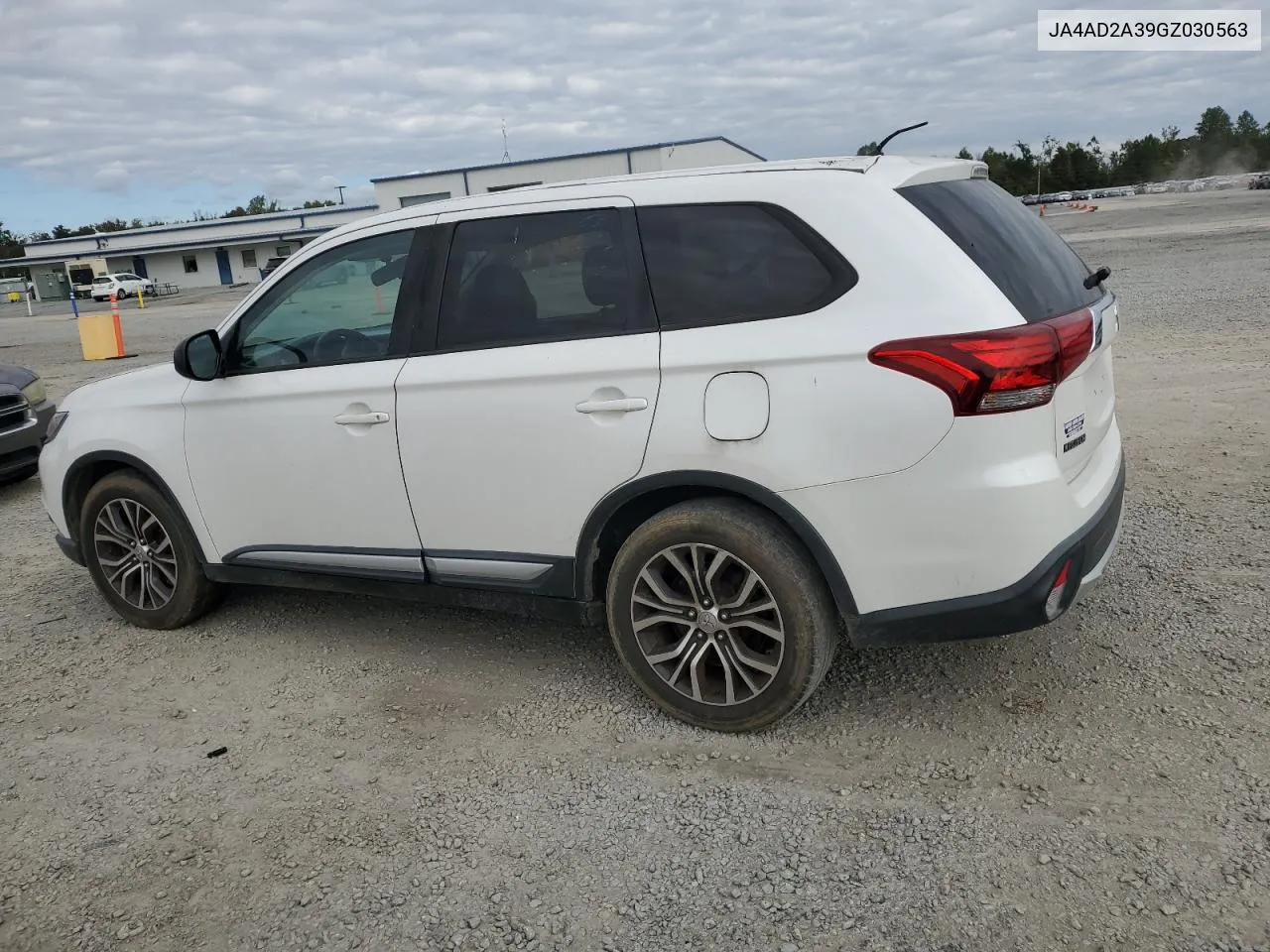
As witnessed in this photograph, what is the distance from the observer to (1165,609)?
13.9 ft

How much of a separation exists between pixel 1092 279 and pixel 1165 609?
1.53 meters

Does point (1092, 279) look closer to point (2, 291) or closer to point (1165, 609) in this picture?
point (1165, 609)

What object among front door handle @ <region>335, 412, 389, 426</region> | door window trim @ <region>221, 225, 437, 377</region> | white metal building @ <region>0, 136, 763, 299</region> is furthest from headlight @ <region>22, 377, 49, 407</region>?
white metal building @ <region>0, 136, 763, 299</region>

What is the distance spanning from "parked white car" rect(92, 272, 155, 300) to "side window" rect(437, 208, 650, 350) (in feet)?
184

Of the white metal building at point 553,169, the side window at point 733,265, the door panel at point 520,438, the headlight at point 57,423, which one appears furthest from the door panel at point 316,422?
the white metal building at point 553,169

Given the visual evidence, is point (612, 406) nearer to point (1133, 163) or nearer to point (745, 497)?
point (745, 497)

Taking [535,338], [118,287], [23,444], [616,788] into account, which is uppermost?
[118,287]

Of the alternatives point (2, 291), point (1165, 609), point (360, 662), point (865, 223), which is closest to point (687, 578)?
point (865, 223)

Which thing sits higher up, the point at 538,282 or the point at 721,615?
the point at 538,282

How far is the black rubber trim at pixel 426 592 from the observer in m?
3.80

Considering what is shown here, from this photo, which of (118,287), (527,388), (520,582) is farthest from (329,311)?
(118,287)

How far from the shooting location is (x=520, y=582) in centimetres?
382

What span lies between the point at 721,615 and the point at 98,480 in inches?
135

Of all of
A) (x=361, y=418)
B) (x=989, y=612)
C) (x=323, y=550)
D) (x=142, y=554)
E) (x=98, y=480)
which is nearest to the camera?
(x=989, y=612)
